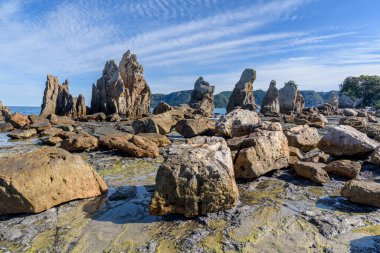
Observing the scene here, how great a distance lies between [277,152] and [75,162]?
630 cm

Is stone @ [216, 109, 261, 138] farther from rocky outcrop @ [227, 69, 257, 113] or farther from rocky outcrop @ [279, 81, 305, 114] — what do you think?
rocky outcrop @ [279, 81, 305, 114]

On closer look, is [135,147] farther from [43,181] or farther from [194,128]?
[194,128]

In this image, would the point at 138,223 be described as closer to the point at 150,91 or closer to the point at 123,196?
the point at 123,196

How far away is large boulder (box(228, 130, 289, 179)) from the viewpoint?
948cm

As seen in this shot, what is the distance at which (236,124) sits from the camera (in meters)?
16.1

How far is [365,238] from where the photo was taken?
5.88 meters

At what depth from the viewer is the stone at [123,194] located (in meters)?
8.12

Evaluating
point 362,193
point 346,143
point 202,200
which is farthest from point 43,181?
point 346,143

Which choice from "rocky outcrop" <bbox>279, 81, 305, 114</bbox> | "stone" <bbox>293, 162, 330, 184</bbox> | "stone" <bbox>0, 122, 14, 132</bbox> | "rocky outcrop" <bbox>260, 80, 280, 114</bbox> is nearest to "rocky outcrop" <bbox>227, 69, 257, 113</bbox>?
"rocky outcrop" <bbox>260, 80, 280, 114</bbox>

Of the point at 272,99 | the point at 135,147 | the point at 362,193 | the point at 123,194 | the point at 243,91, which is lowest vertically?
the point at 362,193

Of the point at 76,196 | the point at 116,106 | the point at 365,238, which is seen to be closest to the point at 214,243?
the point at 365,238

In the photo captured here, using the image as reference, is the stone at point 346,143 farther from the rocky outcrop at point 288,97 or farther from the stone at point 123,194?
the rocky outcrop at point 288,97

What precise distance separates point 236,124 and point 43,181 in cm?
1069

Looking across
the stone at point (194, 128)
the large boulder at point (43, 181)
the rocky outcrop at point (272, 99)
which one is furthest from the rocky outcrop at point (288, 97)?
the large boulder at point (43, 181)
